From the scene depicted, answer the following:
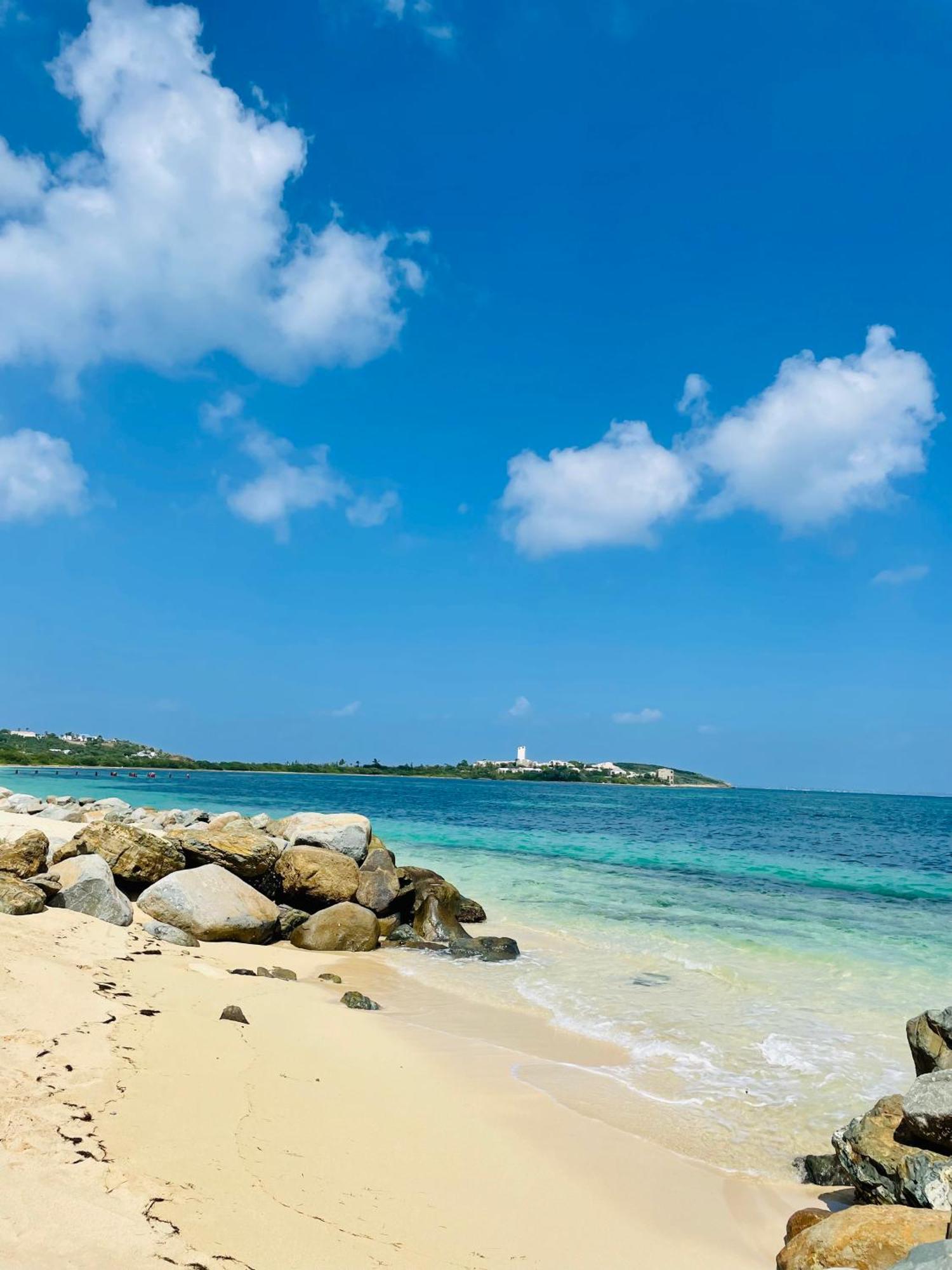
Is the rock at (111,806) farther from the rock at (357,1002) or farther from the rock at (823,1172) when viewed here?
the rock at (823,1172)

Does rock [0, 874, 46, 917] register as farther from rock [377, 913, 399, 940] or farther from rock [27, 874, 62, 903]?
rock [377, 913, 399, 940]

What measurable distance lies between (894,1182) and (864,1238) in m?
0.84

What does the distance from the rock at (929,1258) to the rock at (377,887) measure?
11473 mm

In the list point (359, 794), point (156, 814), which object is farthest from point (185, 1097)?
point (359, 794)

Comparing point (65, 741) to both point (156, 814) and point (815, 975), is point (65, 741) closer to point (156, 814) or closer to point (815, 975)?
point (156, 814)

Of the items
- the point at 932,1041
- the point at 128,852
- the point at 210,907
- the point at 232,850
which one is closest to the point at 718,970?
the point at 932,1041

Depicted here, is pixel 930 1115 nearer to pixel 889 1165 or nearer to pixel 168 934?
pixel 889 1165

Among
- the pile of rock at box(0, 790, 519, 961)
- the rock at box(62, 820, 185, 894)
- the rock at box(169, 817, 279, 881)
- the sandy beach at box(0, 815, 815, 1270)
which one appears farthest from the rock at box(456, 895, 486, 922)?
the sandy beach at box(0, 815, 815, 1270)

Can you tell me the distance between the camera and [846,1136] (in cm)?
507

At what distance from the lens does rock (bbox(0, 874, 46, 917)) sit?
340 inches

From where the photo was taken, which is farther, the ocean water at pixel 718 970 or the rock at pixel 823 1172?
the ocean water at pixel 718 970

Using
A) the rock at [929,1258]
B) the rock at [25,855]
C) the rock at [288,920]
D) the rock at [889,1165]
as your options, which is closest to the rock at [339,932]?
the rock at [288,920]

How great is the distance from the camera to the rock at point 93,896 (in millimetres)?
9930

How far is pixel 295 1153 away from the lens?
4531mm
